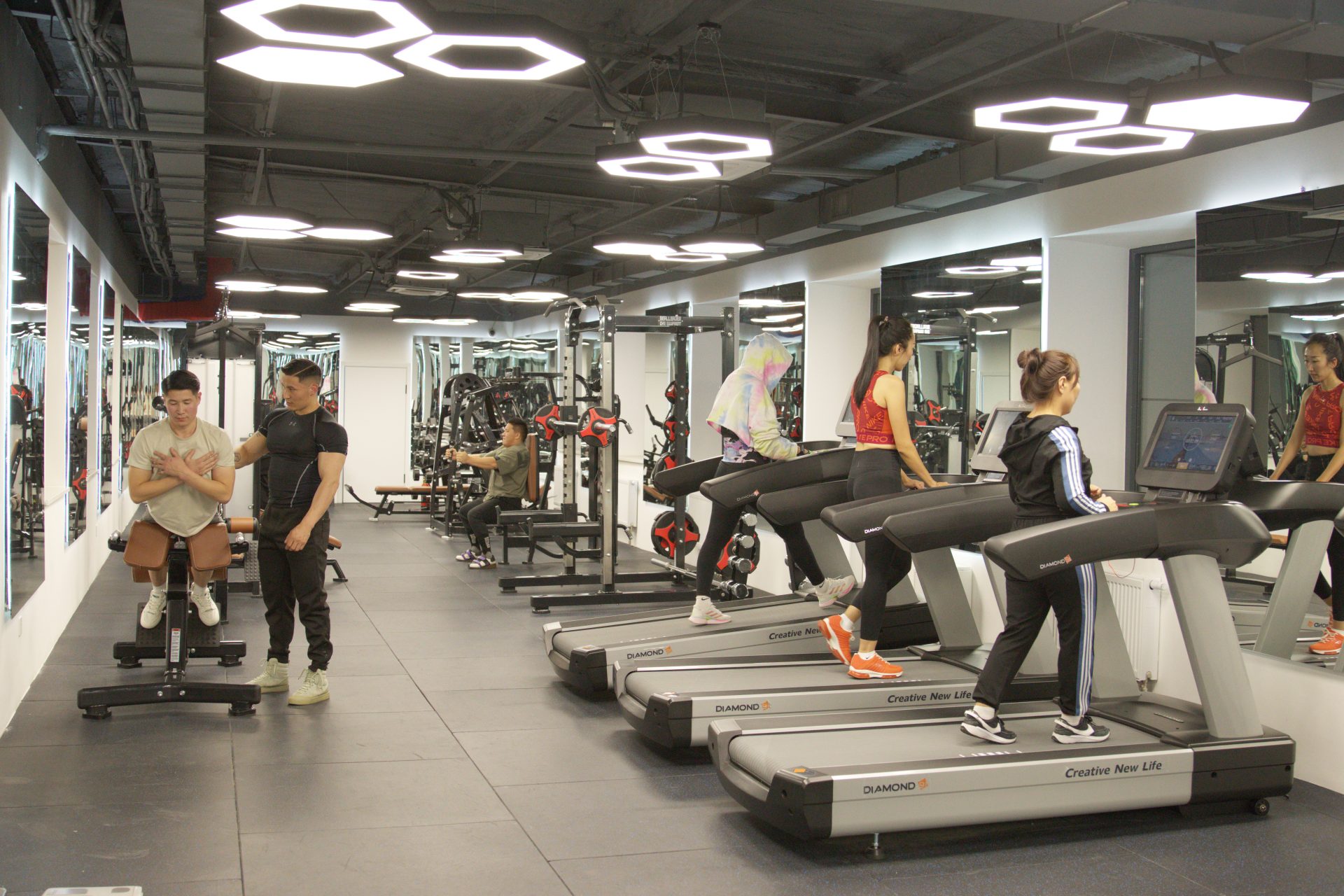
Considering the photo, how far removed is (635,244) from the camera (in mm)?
8461

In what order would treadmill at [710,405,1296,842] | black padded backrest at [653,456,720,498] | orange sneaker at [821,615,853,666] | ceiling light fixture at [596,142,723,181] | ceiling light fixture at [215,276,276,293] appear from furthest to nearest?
1. ceiling light fixture at [215,276,276,293]
2. black padded backrest at [653,456,720,498]
3. ceiling light fixture at [596,142,723,181]
4. orange sneaker at [821,615,853,666]
5. treadmill at [710,405,1296,842]

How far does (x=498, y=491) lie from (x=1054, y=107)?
261 inches

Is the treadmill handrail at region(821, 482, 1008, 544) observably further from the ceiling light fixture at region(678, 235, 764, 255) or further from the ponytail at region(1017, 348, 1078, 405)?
the ceiling light fixture at region(678, 235, 764, 255)

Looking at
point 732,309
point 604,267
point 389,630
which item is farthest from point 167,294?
point 389,630

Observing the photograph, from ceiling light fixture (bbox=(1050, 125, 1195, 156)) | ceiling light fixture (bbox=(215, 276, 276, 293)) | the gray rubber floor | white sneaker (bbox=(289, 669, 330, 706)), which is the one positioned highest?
ceiling light fixture (bbox=(1050, 125, 1195, 156))

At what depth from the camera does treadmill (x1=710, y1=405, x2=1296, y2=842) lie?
370 centimetres

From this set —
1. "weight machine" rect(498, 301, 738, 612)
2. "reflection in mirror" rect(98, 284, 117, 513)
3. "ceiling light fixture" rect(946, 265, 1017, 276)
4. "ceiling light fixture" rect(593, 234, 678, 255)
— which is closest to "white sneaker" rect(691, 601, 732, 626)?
"weight machine" rect(498, 301, 738, 612)

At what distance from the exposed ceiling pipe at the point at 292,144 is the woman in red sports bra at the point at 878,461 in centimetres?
259

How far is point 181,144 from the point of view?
23.3 ft

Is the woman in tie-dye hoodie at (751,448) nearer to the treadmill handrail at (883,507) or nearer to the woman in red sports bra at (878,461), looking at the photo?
the woman in red sports bra at (878,461)

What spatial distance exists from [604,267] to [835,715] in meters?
10.5

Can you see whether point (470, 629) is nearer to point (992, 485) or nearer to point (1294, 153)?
point (992, 485)

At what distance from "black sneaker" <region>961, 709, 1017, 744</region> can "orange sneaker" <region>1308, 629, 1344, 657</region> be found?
191 cm

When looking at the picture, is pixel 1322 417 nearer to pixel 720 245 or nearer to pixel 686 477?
pixel 686 477
